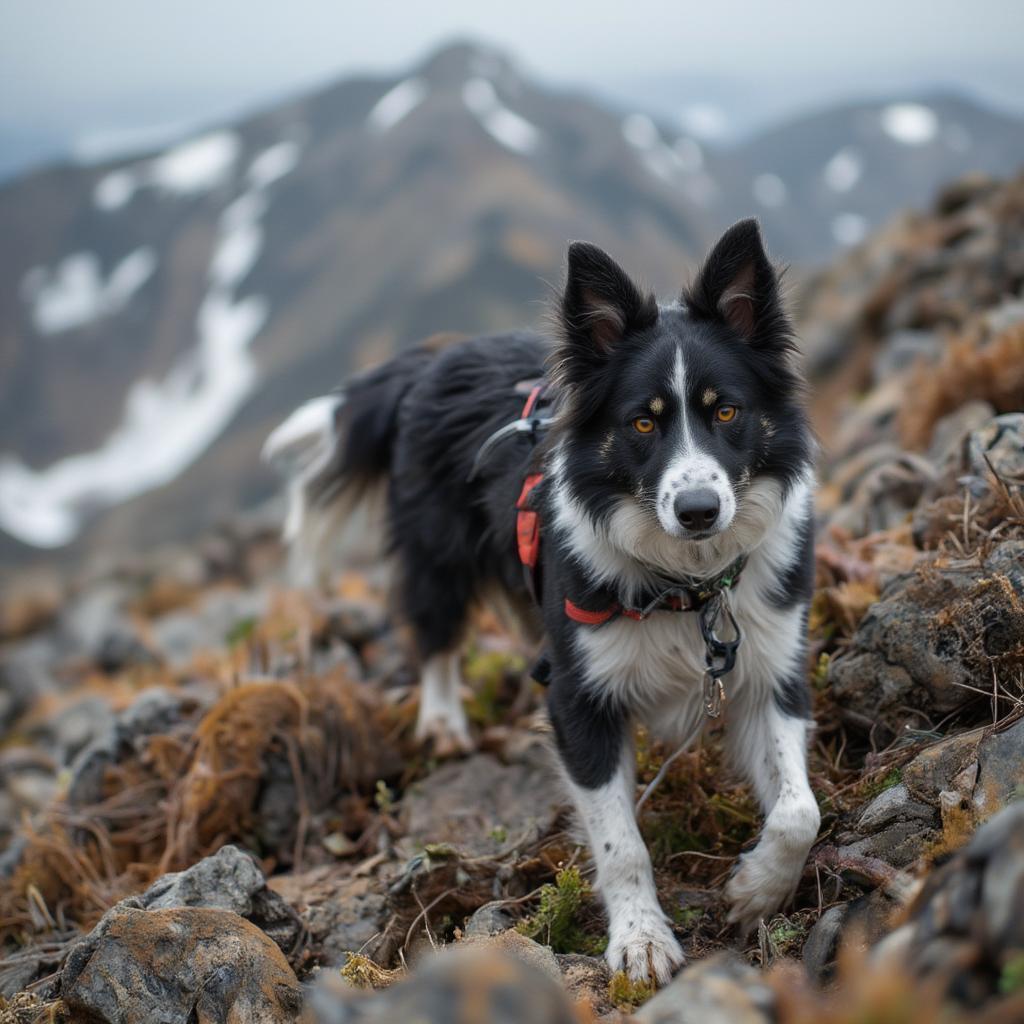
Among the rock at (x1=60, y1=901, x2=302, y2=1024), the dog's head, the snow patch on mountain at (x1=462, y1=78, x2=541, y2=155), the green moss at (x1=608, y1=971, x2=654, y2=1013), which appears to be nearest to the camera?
the green moss at (x1=608, y1=971, x2=654, y2=1013)

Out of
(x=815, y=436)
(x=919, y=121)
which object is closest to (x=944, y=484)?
(x=815, y=436)

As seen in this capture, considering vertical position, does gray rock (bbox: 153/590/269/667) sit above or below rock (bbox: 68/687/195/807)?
below

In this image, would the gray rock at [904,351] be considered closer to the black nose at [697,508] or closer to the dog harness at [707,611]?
the dog harness at [707,611]

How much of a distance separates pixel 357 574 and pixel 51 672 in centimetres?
411

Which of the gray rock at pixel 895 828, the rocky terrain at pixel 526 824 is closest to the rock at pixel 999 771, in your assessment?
the rocky terrain at pixel 526 824

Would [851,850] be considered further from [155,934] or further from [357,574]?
[357,574]

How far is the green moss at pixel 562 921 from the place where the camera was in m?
3.20

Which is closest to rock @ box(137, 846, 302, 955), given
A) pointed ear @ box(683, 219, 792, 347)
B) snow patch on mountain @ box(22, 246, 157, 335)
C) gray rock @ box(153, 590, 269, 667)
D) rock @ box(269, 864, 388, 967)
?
rock @ box(269, 864, 388, 967)

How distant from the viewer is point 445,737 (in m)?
4.98

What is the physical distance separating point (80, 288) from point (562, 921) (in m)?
69.3

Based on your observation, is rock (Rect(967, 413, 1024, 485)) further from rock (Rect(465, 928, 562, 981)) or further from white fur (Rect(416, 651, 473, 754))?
white fur (Rect(416, 651, 473, 754))

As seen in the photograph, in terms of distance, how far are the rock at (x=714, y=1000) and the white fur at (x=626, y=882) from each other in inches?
43.6

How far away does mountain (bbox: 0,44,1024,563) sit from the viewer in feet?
139

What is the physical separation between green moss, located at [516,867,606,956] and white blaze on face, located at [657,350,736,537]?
1255 millimetres
